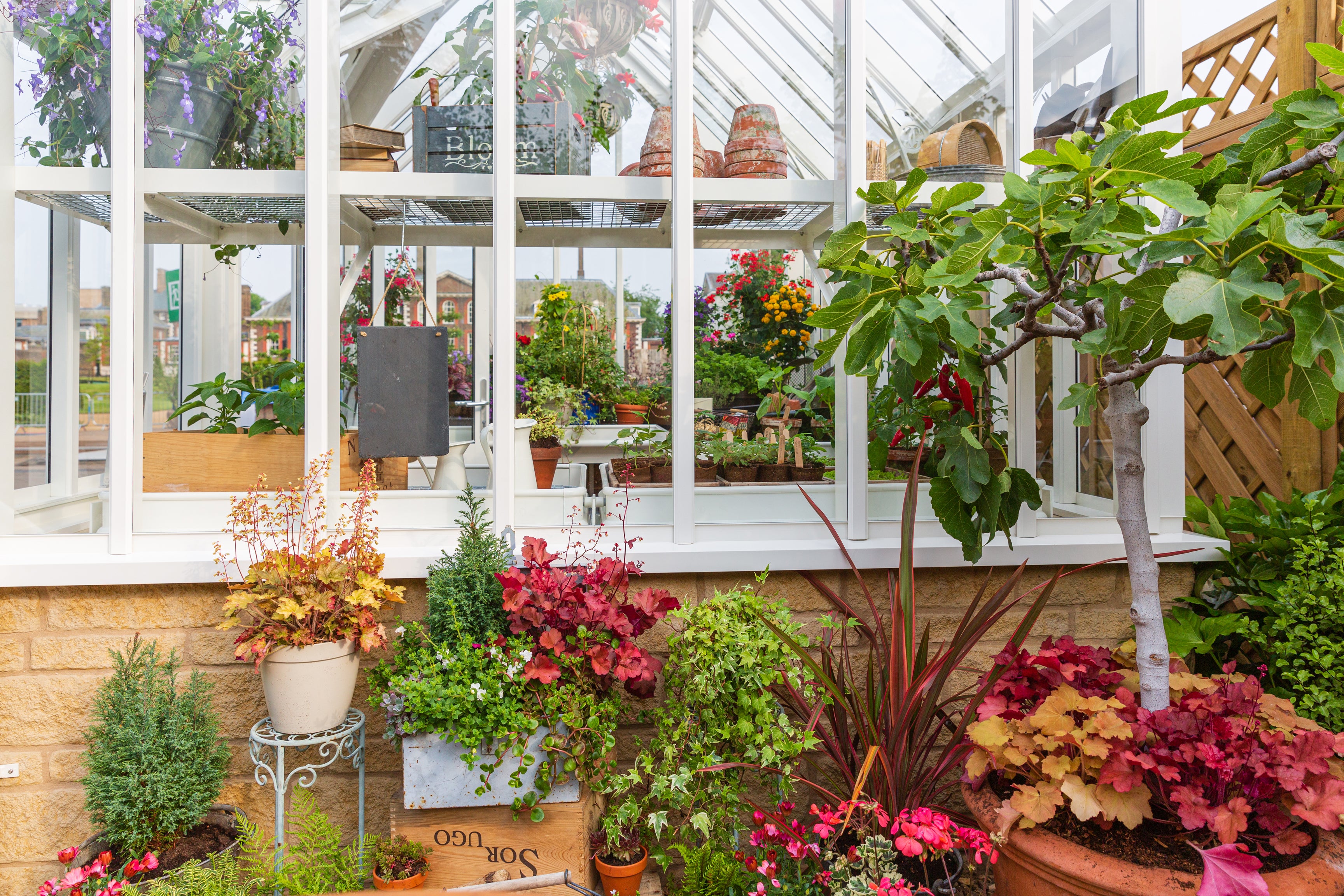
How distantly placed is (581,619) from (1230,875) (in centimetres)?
135

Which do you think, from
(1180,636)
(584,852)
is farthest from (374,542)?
(1180,636)

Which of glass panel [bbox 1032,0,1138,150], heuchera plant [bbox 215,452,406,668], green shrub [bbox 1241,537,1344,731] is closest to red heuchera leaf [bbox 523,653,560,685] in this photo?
heuchera plant [bbox 215,452,406,668]

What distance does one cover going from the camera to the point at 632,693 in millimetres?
1934

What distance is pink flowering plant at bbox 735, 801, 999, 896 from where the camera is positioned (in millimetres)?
1608

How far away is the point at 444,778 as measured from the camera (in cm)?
184

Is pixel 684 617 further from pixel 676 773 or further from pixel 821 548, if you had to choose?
pixel 821 548

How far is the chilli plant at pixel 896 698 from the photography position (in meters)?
1.89

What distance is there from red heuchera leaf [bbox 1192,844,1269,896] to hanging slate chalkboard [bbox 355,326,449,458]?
202 cm

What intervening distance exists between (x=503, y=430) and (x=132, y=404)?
0.98 meters

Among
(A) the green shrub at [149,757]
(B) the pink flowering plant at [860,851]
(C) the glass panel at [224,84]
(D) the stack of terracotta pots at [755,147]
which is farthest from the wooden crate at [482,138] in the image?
(B) the pink flowering plant at [860,851]

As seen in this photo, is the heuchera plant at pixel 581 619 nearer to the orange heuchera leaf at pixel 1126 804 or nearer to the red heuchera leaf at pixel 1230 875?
the orange heuchera leaf at pixel 1126 804

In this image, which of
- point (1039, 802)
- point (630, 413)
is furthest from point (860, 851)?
point (630, 413)

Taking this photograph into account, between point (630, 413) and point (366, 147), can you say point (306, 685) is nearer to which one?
point (630, 413)

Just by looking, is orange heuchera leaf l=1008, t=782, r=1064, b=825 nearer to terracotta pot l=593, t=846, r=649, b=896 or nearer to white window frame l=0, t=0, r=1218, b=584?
white window frame l=0, t=0, r=1218, b=584
